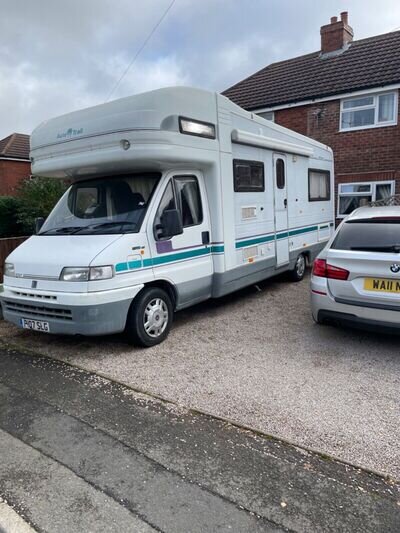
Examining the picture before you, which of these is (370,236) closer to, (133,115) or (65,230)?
(133,115)

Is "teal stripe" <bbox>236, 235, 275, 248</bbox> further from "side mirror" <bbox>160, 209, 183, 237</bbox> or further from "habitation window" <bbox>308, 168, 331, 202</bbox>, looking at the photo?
"habitation window" <bbox>308, 168, 331, 202</bbox>

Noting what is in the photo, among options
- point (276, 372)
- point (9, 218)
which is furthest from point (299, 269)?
point (9, 218)

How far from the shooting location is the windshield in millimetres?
4828

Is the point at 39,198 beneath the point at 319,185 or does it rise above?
above

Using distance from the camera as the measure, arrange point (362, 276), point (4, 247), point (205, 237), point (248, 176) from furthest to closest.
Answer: point (4, 247) → point (248, 176) → point (205, 237) → point (362, 276)

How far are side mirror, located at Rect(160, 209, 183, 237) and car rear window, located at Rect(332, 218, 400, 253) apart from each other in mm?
1909

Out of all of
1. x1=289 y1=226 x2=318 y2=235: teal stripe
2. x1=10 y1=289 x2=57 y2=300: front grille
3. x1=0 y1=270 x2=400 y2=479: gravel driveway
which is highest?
x1=289 y1=226 x2=318 y2=235: teal stripe

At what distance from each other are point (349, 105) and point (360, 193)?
2.76 m

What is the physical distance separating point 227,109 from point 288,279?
13.4ft

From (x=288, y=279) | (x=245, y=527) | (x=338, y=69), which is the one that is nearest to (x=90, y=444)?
(x=245, y=527)

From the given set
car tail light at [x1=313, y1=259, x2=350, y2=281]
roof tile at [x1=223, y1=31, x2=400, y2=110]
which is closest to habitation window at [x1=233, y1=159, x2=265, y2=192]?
car tail light at [x1=313, y1=259, x2=350, y2=281]

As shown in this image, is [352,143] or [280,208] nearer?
[280,208]

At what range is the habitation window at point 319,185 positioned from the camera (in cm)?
879

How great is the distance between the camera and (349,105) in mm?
12570
